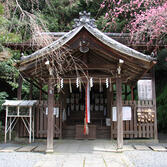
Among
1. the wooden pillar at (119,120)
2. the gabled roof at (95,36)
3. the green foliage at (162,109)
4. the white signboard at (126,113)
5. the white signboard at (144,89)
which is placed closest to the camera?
the gabled roof at (95,36)

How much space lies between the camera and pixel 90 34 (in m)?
6.66

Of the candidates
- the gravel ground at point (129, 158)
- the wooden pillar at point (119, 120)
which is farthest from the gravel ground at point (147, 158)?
the wooden pillar at point (119, 120)

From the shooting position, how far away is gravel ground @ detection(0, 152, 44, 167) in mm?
5754

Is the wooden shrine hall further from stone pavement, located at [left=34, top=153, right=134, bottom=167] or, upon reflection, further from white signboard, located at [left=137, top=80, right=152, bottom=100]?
stone pavement, located at [left=34, top=153, right=134, bottom=167]

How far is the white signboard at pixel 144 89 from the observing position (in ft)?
32.0

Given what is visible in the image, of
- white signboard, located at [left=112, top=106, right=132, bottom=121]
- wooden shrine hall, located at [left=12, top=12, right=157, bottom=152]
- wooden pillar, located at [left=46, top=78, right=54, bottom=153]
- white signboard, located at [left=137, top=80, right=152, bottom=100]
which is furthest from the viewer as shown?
white signboard, located at [left=137, top=80, right=152, bottom=100]

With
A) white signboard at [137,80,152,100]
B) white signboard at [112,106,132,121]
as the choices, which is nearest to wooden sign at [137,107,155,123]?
white signboard at [112,106,132,121]

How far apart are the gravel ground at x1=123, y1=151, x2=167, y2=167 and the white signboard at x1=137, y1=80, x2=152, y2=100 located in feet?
10.1

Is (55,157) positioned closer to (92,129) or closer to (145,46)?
(92,129)

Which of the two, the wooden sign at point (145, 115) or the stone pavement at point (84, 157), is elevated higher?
the wooden sign at point (145, 115)

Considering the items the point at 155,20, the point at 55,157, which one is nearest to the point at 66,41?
the point at 55,157

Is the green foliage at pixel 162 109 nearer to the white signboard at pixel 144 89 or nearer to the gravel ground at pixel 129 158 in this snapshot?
the white signboard at pixel 144 89

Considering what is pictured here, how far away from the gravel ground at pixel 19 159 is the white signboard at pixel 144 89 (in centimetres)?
564

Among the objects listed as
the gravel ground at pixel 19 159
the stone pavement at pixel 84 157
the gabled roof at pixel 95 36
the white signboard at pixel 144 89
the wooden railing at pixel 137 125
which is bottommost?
the gravel ground at pixel 19 159
